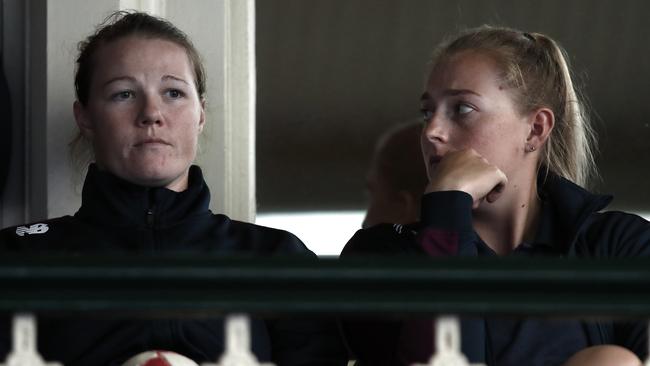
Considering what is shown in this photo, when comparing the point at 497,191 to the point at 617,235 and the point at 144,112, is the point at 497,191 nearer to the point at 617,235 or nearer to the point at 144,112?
the point at 617,235

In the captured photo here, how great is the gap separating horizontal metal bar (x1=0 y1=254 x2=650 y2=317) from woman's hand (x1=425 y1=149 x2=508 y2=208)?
3.95 ft

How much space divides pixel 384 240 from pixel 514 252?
28 centimetres

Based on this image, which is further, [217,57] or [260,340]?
[217,57]

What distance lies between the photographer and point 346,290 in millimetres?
1579

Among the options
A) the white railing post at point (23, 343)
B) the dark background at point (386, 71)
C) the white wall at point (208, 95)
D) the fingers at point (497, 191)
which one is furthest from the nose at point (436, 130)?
the dark background at point (386, 71)

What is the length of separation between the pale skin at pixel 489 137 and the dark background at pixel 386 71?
5.30 ft

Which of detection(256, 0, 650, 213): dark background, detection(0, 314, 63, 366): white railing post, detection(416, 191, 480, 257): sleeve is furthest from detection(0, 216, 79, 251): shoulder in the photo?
detection(256, 0, 650, 213): dark background

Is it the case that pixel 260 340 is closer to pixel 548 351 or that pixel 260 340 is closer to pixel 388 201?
pixel 548 351

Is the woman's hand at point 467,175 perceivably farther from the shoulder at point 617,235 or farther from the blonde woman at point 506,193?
Answer: the shoulder at point 617,235

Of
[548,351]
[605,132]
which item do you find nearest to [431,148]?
[548,351]

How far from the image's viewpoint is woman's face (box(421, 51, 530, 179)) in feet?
9.68

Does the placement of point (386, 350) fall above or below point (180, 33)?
below

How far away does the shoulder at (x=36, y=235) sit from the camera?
288 centimetres

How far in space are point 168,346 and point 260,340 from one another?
0.57 ft
